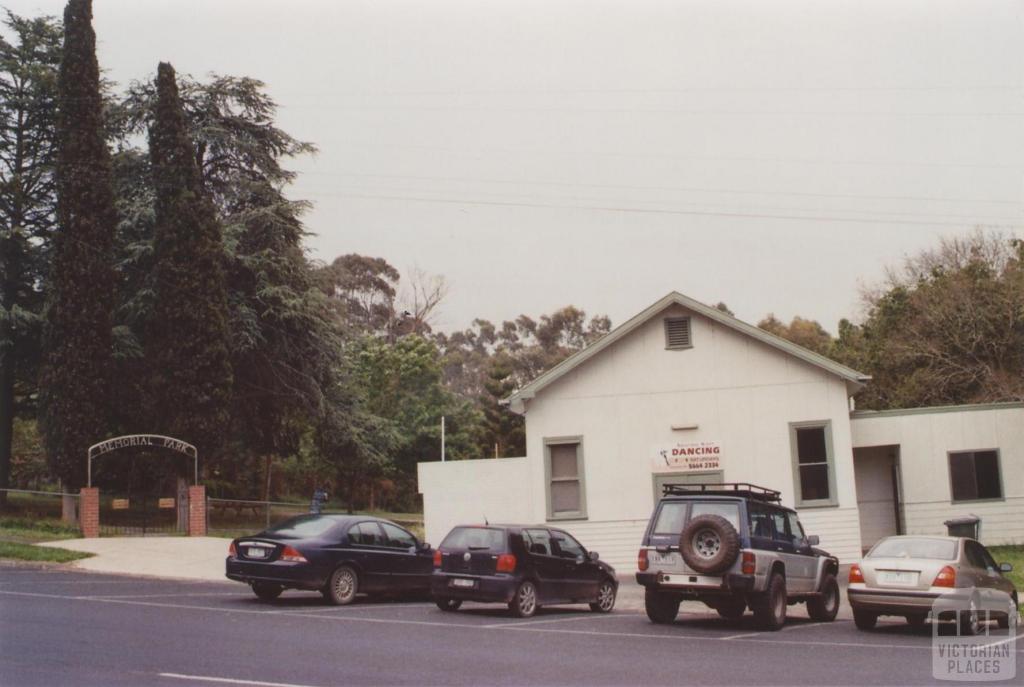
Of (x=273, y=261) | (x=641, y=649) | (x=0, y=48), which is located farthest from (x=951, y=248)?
(x=641, y=649)

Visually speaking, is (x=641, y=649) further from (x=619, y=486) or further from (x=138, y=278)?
(x=138, y=278)

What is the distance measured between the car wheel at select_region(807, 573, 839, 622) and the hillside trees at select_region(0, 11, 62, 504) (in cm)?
3048

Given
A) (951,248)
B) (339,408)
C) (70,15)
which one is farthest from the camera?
(951,248)

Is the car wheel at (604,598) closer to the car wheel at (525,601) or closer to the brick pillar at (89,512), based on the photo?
the car wheel at (525,601)

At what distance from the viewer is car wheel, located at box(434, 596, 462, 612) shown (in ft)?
58.5

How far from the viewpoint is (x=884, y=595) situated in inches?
616

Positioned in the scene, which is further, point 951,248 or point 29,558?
point 951,248

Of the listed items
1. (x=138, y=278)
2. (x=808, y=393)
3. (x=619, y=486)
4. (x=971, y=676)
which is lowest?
(x=971, y=676)

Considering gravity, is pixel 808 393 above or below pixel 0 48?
below

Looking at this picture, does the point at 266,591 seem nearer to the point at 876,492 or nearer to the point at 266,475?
the point at 876,492

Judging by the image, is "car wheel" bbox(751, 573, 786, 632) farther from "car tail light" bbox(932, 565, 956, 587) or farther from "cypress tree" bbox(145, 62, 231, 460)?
"cypress tree" bbox(145, 62, 231, 460)

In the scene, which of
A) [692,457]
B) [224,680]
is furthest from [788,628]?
[692,457]

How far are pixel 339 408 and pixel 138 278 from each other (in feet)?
29.9

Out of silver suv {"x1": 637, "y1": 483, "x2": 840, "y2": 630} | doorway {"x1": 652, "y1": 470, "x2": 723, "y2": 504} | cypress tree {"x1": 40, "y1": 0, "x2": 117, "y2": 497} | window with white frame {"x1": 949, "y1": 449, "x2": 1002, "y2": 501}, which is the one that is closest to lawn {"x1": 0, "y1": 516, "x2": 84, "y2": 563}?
cypress tree {"x1": 40, "y1": 0, "x2": 117, "y2": 497}
